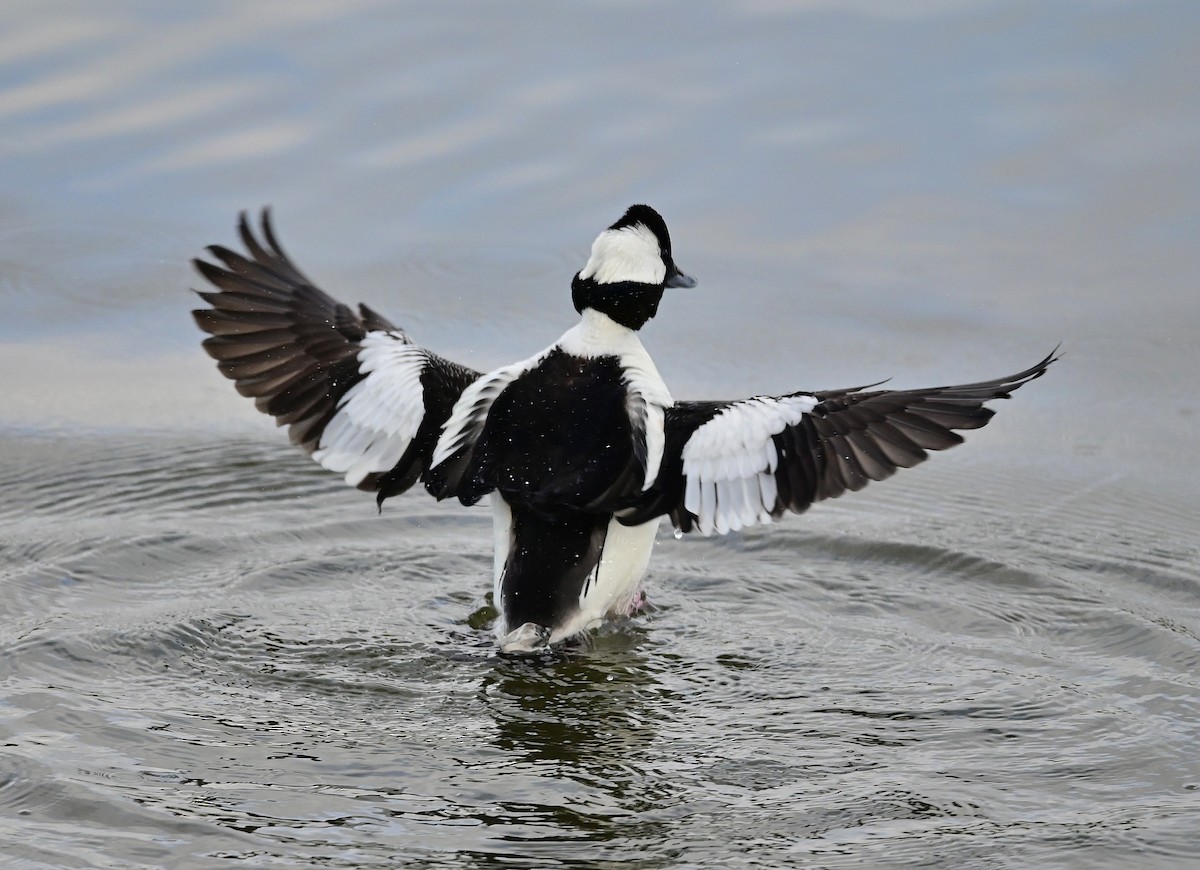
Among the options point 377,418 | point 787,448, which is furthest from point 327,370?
point 787,448

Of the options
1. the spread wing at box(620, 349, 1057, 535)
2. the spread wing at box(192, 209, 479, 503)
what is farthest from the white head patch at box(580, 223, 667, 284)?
the spread wing at box(620, 349, 1057, 535)

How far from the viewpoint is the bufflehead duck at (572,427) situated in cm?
564

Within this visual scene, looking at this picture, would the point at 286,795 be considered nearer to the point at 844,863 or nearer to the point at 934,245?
the point at 844,863

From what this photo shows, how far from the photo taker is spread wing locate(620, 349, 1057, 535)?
220 inches

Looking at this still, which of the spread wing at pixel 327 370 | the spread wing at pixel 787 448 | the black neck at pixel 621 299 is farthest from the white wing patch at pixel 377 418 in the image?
the spread wing at pixel 787 448

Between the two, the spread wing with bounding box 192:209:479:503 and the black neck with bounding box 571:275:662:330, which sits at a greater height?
the black neck with bounding box 571:275:662:330

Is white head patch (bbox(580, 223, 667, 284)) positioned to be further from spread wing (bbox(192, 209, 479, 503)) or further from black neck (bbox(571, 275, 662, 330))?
spread wing (bbox(192, 209, 479, 503))

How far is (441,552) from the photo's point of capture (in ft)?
22.0

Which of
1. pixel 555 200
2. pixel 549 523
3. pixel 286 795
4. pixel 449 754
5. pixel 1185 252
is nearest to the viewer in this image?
pixel 286 795

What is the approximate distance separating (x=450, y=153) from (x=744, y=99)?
193cm

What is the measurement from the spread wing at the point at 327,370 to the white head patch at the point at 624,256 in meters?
0.61

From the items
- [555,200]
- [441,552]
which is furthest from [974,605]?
[555,200]

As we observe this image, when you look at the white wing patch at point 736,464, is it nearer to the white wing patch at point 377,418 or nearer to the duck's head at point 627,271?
the duck's head at point 627,271

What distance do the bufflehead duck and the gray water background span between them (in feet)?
1.15
